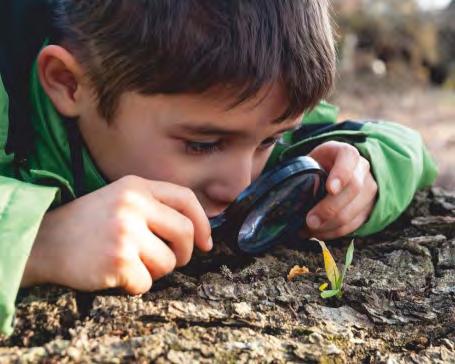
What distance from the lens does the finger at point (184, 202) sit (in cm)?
174

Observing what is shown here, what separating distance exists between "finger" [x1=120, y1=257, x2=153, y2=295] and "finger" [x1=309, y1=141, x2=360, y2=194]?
799 millimetres

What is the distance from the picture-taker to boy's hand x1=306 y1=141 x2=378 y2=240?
2234mm

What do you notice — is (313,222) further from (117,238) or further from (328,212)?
(117,238)

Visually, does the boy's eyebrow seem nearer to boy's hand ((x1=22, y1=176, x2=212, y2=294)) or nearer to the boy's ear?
boy's hand ((x1=22, y1=176, x2=212, y2=294))

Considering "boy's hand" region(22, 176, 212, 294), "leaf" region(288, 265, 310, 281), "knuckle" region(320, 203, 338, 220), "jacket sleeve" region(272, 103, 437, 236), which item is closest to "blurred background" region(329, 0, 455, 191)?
"jacket sleeve" region(272, 103, 437, 236)

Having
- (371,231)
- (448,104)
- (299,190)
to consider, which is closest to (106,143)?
(299,190)

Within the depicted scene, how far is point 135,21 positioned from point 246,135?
465mm

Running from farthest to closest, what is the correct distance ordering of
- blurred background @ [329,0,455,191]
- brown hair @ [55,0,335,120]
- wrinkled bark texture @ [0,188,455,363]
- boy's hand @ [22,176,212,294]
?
blurred background @ [329,0,455,191] < brown hair @ [55,0,335,120] < boy's hand @ [22,176,212,294] < wrinkled bark texture @ [0,188,455,363]

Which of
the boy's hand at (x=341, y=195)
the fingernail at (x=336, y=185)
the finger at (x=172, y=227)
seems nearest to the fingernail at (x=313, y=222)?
the boy's hand at (x=341, y=195)

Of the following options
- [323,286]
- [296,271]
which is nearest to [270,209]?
[296,271]

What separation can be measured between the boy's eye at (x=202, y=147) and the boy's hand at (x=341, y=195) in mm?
386

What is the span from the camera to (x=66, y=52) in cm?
217

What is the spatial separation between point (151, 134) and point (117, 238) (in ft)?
1.89

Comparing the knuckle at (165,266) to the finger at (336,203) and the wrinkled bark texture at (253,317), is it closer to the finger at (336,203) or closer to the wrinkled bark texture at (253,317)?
the wrinkled bark texture at (253,317)
